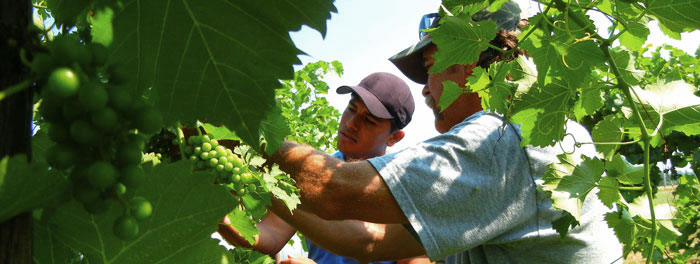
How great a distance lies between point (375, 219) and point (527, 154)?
68 centimetres

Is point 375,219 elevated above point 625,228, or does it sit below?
below

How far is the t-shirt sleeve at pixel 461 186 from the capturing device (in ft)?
7.23

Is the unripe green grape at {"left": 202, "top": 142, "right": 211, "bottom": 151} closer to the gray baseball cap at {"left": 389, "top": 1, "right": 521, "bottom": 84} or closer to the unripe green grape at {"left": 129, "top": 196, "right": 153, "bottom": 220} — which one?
the unripe green grape at {"left": 129, "top": 196, "right": 153, "bottom": 220}

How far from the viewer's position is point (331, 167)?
2281 mm

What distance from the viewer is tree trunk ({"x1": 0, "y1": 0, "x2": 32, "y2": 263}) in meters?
0.38

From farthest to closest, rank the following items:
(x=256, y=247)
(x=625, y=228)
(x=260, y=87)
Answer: (x=256, y=247)
(x=625, y=228)
(x=260, y=87)

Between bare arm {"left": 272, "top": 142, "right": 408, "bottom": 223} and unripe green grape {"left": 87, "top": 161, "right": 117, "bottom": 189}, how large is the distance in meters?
1.82

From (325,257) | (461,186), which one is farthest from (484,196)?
(325,257)

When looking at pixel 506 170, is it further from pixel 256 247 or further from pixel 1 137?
pixel 1 137

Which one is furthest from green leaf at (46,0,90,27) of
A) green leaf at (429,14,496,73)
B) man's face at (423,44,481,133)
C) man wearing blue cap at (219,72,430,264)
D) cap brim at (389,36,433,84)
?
man wearing blue cap at (219,72,430,264)

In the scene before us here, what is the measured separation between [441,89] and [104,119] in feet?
8.41

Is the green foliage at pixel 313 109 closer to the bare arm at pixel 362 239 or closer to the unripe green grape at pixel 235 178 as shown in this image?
the bare arm at pixel 362 239

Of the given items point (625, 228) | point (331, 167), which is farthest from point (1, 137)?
point (331, 167)

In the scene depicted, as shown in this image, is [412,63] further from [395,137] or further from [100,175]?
[100,175]
